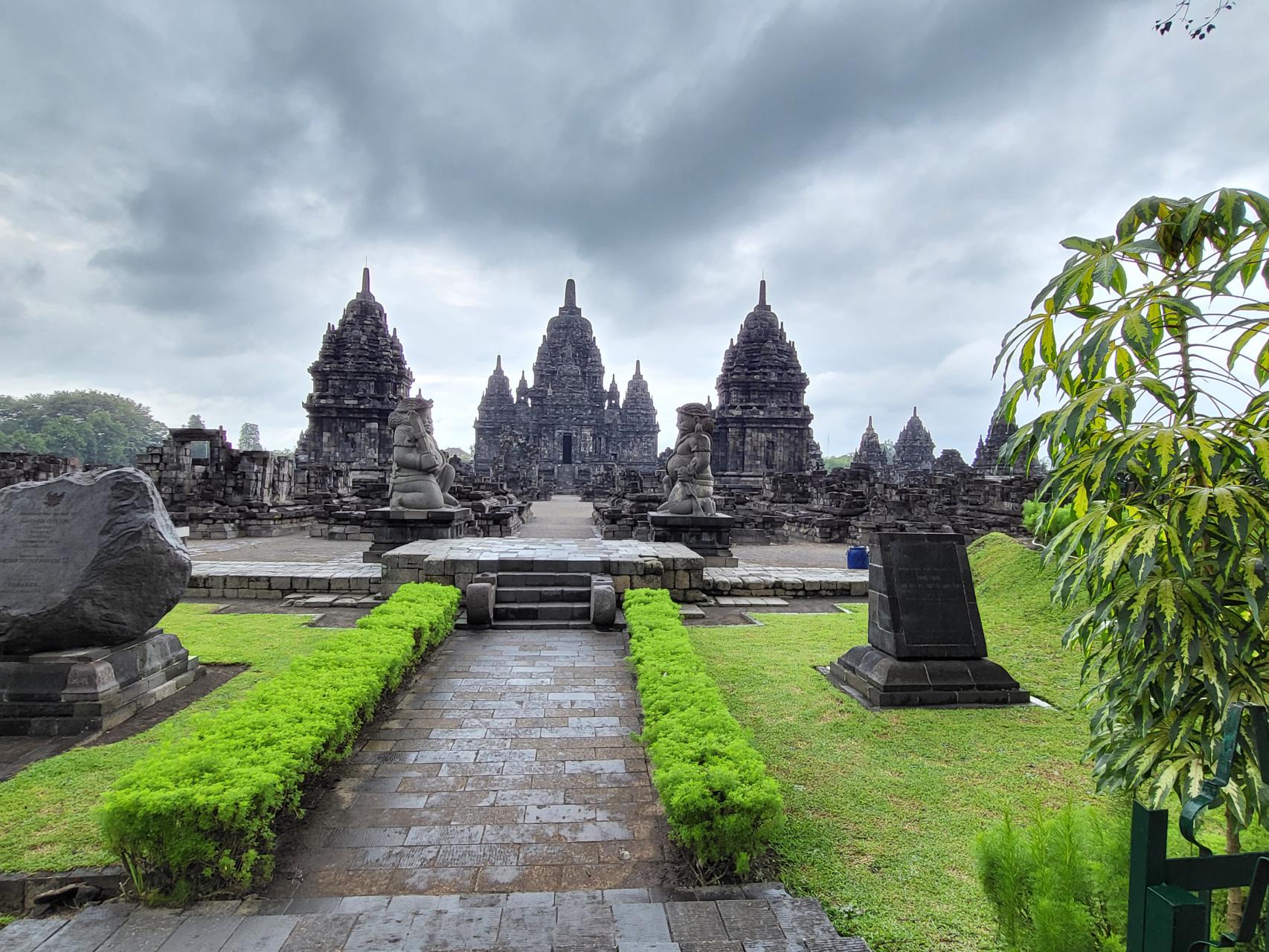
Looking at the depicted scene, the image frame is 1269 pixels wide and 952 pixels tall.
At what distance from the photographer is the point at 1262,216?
6.21 ft

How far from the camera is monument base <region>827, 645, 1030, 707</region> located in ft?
17.0

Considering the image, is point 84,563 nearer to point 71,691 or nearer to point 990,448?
point 71,691

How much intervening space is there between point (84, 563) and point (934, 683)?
6.48m

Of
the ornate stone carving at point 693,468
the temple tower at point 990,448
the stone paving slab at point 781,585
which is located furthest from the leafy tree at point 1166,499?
the temple tower at point 990,448

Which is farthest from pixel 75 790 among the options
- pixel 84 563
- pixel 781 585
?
pixel 781 585

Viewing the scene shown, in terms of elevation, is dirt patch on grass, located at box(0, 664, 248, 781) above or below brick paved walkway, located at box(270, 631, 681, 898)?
above

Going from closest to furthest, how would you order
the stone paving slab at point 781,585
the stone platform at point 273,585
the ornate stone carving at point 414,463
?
the stone platform at point 273,585 → the stone paving slab at point 781,585 → the ornate stone carving at point 414,463

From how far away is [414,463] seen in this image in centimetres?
1159

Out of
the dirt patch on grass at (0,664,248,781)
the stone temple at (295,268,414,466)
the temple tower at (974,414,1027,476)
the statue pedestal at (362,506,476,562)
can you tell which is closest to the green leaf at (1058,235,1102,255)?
the dirt patch on grass at (0,664,248,781)

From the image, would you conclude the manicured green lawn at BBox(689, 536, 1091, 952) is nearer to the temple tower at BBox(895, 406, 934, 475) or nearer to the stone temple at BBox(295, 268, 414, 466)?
the stone temple at BBox(295, 268, 414, 466)

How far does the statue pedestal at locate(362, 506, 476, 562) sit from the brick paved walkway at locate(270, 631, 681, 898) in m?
5.97

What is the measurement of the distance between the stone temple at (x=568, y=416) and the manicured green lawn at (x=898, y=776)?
41.1 metres

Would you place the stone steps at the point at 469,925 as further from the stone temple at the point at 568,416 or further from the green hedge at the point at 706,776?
the stone temple at the point at 568,416

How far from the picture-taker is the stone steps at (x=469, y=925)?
7.82 feet
